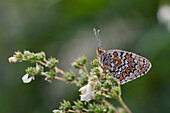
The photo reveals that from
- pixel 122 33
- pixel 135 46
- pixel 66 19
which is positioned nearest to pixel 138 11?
pixel 122 33

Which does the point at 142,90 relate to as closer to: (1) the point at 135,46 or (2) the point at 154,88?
(2) the point at 154,88

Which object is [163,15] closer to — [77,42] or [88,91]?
[77,42]

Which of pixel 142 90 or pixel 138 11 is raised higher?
pixel 138 11

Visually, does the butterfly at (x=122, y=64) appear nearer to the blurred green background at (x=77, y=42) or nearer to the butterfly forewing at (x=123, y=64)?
the butterfly forewing at (x=123, y=64)

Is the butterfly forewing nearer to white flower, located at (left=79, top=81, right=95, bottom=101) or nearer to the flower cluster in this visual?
the flower cluster

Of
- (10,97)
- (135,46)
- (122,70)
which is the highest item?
(10,97)

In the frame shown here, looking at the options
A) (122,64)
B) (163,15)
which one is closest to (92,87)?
(122,64)

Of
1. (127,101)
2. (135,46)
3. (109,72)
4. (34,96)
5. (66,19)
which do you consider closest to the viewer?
(109,72)

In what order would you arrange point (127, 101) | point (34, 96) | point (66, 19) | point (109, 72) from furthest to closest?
point (66, 19), point (34, 96), point (127, 101), point (109, 72)
